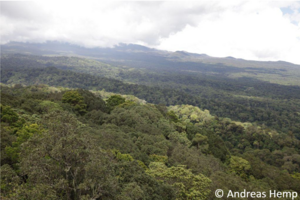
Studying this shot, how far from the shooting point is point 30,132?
17.3 meters

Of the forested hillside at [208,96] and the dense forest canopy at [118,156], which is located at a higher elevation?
the dense forest canopy at [118,156]

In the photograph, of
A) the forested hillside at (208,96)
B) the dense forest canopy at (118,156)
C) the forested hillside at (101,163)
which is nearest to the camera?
the forested hillside at (101,163)

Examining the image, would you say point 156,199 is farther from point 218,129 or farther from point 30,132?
point 218,129

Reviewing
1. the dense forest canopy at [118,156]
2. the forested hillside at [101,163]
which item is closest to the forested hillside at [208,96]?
the dense forest canopy at [118,156]

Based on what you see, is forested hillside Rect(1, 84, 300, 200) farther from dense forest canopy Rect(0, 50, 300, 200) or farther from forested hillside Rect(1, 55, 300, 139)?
forested hillside Rect(1, 55, 300, 139)

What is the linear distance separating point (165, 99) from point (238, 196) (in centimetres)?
12616

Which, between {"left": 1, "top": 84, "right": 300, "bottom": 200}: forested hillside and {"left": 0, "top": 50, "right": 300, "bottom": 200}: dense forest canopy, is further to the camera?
{"left": 0, "top": 50, "right": 300, "bottom": 200}: dense forest canopy

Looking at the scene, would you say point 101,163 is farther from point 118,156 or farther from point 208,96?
point 208,96

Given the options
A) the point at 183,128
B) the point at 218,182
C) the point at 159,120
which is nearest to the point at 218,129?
the point at 183,128

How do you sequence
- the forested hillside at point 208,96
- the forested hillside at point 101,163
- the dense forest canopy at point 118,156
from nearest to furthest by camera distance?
the forested hillside at point 101,163
the dense forest canopy at point 118,156
the forested hillside at point 208,96

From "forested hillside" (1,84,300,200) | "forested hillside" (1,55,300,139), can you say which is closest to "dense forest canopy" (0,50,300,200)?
"forested hillside" (1,84,300,200)

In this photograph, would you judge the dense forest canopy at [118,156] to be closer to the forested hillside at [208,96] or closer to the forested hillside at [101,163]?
the forested hillside at [101,163]

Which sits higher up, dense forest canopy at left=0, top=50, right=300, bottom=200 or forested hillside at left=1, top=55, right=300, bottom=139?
dense forest canopy at left=0, top=50, right=300, bottom=200

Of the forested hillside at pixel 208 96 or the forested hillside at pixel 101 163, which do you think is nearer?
the forested hillside at pixel 101 163
